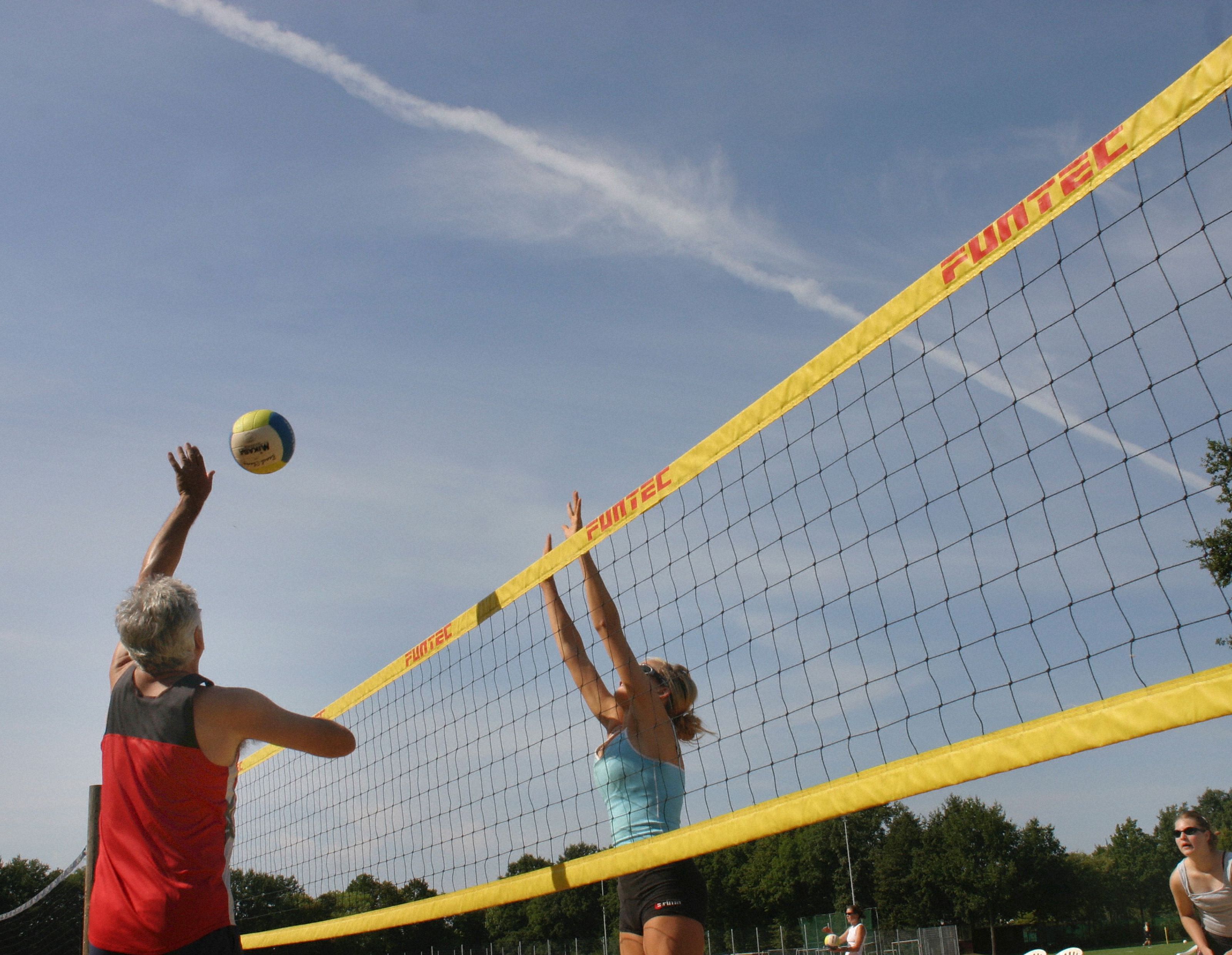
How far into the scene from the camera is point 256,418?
17.6 feet

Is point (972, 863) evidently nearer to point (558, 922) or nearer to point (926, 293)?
point (558, 922)

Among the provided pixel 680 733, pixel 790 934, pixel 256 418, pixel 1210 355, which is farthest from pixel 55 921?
pixel 790 934

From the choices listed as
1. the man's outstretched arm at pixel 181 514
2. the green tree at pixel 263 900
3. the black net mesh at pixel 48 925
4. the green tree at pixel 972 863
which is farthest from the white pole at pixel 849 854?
the man's outstretched arm at pixel 181 514

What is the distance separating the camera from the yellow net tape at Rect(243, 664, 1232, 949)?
227 cm

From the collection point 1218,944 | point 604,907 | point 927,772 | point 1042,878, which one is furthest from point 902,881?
point 927,772

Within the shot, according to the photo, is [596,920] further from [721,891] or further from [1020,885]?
[1020,885]

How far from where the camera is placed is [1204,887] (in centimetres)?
482

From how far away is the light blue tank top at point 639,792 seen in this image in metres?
3.58

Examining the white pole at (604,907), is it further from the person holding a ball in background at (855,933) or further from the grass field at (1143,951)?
the person holding a ball in background at (855,933)

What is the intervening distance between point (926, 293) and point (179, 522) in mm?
2787

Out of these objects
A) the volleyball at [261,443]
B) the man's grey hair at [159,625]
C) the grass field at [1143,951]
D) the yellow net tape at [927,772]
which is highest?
the volleyball at [261,443]

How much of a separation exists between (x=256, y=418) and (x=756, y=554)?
2948mm

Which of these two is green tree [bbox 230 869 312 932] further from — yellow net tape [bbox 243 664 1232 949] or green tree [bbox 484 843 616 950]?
green tree [bbox 484 843 616 950]

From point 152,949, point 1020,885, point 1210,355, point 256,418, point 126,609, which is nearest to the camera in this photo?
point 152,949
